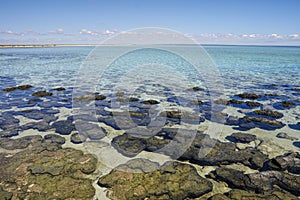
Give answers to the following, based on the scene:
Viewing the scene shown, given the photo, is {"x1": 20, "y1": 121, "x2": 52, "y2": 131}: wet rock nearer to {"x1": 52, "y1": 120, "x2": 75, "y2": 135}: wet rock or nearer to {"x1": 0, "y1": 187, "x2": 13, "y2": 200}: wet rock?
{"x1": 52, "y1": 120, "x2": 75, "y2": 135}: wet rock

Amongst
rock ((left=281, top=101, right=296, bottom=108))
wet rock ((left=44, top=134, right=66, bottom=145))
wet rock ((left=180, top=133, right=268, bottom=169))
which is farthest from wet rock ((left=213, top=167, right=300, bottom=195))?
rock ((left=281, top=101, right=296, bottom=108))

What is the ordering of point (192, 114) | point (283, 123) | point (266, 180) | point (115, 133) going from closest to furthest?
point (266, 180), point (115, 133), point (283, 123), point (192, 114)

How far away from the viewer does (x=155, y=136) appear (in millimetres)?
10078

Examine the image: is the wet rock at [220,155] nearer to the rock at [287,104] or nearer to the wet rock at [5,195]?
the wet rock at [5,195]

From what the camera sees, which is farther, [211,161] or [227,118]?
[227,118]

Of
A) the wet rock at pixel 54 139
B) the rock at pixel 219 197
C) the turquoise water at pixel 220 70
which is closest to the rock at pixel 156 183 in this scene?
the rock at pixel 219 197

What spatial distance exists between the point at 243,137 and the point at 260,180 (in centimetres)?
333

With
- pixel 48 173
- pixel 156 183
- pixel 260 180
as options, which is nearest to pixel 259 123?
pixel 260 180

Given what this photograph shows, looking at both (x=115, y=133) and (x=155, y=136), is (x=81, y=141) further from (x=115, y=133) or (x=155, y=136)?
(x=155, y=136)

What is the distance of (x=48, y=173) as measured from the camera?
7168 mm

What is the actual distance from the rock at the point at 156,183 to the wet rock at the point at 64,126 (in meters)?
4.10

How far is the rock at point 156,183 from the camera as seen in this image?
6329mm

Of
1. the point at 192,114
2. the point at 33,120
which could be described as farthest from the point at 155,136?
the point at 33,120

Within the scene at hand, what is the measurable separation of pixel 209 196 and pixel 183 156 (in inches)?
82.4
